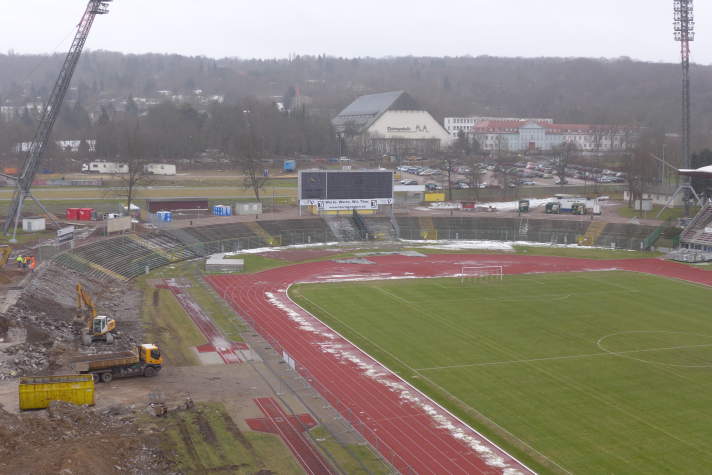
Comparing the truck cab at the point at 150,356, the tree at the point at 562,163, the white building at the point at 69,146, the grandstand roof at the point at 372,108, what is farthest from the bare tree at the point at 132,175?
the grandstand roof at the point at 372,108

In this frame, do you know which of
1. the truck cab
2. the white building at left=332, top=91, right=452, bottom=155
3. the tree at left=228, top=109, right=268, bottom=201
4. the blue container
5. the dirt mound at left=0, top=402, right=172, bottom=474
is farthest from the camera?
the white building at left=332, top=91, right=452, bottom=155

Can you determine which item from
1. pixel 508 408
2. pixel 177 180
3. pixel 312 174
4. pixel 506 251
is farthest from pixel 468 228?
pixel 508 408

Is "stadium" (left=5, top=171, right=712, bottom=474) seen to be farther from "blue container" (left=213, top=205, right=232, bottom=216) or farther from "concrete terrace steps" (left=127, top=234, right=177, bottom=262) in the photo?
"blue container" (left=213, top=205, right=232, bottom=216)

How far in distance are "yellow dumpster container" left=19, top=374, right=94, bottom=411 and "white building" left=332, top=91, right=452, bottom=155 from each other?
4628 inches

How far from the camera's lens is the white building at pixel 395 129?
148m

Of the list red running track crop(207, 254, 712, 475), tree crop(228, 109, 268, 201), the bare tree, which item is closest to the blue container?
tree crop(228, 109, 268, 201)

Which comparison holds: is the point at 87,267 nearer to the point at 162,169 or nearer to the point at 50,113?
the point at 50,113

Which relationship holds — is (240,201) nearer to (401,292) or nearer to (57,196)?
(57,196)

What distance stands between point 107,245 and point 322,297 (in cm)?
1984

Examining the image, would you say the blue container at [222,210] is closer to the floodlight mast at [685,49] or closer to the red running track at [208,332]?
the red running track at [208,332]

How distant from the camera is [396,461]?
25156mm

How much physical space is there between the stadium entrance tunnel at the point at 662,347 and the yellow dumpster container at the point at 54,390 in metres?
23.3

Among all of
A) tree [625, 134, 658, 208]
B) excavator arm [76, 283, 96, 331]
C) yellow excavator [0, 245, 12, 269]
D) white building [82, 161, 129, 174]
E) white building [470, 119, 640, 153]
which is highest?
white building [470, 119, 640, 153]

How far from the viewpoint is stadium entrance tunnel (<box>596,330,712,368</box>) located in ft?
119
